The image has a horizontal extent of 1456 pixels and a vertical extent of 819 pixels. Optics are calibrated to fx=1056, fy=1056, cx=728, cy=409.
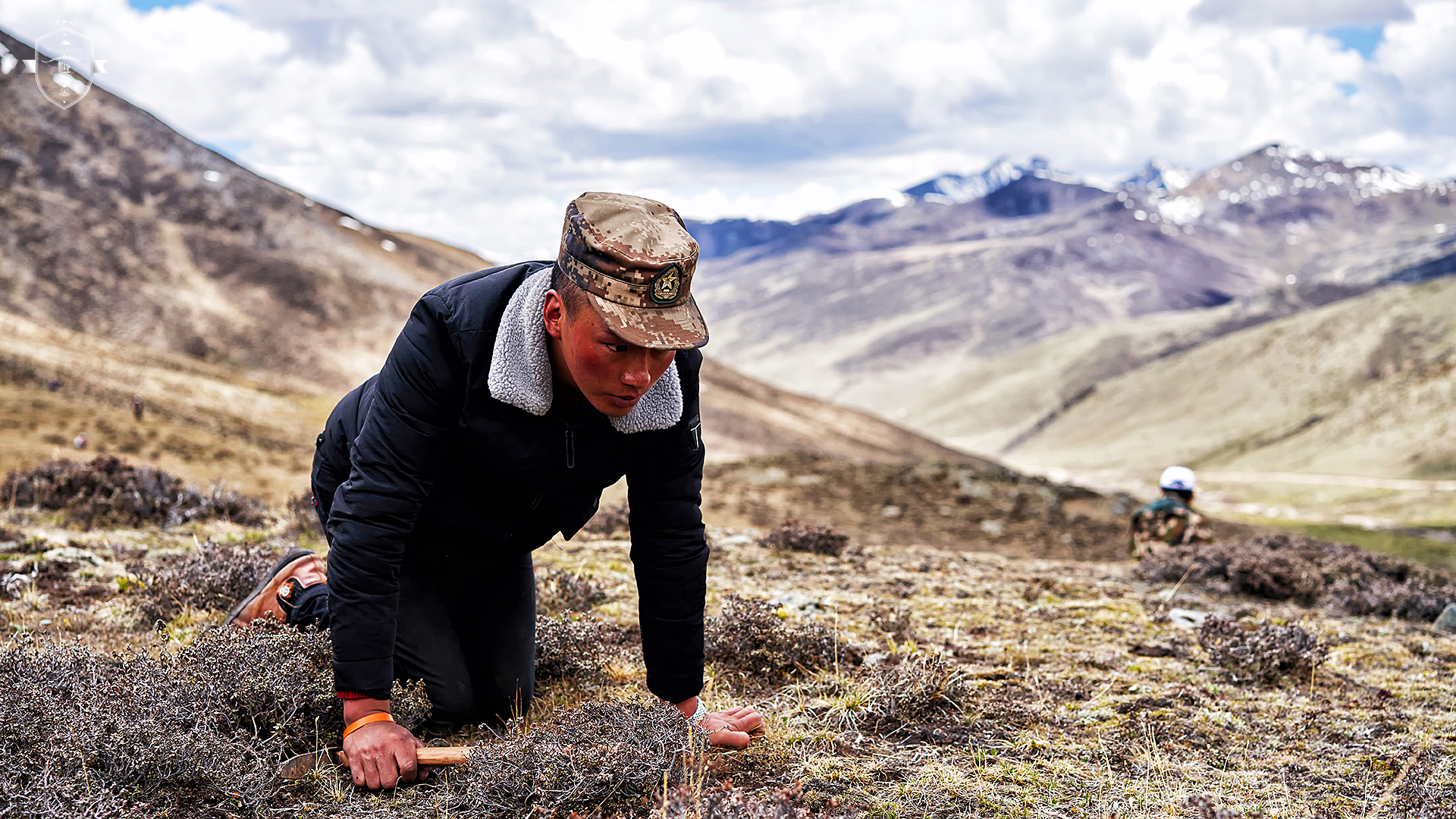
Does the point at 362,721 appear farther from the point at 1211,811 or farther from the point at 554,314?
the point at 1211,811

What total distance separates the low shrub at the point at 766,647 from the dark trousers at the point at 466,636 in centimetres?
92

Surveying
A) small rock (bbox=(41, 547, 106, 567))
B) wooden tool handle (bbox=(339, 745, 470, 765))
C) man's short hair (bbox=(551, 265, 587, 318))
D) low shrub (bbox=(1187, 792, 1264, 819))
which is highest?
man's short hair (bbox=(551, 265, 587, 318))

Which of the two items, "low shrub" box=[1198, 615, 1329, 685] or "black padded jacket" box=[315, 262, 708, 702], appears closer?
"black padded jacket" box=[315, 262, 708, 702]

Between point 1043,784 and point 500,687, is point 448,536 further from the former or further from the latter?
point 1043,784

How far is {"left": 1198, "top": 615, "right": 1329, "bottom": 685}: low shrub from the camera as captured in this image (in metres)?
4.77

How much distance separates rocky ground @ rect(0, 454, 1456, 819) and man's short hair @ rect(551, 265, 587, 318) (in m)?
1.19

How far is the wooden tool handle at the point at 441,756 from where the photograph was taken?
9.80ft

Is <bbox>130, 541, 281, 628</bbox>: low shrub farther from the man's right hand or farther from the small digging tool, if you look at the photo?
the man's right hand

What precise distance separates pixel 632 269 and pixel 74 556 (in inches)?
184

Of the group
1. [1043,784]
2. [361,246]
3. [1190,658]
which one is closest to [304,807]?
[1043,784]

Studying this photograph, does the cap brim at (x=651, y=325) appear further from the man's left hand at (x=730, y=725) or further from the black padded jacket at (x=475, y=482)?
the man's left hand at (x=730, y=725)

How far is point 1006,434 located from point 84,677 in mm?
93940

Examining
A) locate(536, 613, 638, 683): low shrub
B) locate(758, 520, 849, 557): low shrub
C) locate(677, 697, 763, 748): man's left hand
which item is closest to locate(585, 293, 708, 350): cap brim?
locate(677, 697, 763, 748): man's left hand

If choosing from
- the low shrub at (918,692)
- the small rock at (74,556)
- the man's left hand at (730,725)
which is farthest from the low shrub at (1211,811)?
the small rock at (74,556)
